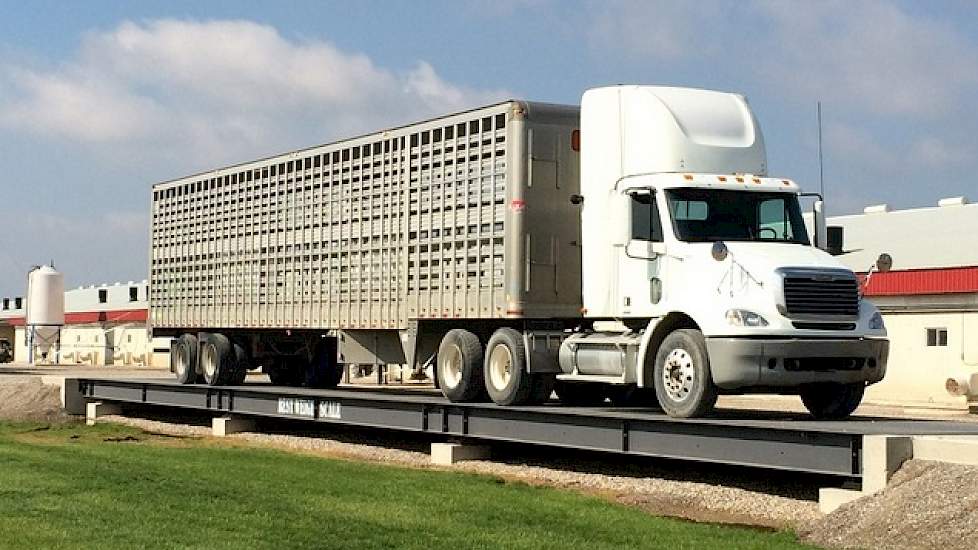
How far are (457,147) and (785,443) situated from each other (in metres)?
7.95

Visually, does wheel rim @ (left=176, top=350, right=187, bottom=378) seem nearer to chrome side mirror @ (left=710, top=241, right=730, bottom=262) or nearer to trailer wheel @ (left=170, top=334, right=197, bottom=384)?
trailer wheel @ (left=170, top=334, right=197, bottom=384)

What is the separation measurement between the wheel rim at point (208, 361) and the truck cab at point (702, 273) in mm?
10674

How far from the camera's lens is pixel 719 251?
47.4 ft

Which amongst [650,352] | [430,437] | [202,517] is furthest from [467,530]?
[430,437]

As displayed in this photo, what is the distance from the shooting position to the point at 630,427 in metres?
14.8

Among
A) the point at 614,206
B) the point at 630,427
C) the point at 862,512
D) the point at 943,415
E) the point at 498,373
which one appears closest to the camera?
the point at 862,512

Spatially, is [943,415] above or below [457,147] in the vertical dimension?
below

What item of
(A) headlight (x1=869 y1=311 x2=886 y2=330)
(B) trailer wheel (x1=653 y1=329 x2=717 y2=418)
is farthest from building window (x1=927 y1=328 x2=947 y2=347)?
(B) trailer wheel (x1=653 y1=329 x2=717 y2=418)

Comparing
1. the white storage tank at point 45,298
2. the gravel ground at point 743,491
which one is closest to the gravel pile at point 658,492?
the gravel ground at point 743,491

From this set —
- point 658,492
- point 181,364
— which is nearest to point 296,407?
point 181,364

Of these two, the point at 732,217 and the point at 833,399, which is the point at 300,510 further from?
the point at 833,399

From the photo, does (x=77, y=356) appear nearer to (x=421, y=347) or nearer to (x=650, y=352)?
(x=421, y=347)

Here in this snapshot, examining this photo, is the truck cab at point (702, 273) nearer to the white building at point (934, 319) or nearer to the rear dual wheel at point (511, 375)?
the rear dual wheel at point (511, 375)

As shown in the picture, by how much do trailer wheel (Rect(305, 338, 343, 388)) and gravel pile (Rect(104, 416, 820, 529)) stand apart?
589 centimetres
